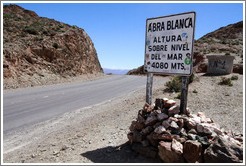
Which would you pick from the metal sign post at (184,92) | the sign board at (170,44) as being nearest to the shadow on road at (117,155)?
the metal sign post at (184,92)

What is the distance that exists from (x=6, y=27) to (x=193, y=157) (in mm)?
30548

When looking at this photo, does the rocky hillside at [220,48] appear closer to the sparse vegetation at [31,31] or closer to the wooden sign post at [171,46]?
the wooden sign post at [171,46]

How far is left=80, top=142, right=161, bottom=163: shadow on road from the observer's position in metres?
3.76

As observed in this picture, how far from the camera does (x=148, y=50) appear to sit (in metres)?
4.84

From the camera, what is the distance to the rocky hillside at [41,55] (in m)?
19.9

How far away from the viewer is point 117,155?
13.2 ft

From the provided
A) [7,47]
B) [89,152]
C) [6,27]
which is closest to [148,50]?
[89,152]

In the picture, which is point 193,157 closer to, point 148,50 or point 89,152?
point 89,152

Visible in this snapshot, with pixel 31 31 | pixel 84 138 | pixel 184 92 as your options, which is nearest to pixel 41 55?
pixel 31 31

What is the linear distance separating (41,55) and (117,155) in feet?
77.4

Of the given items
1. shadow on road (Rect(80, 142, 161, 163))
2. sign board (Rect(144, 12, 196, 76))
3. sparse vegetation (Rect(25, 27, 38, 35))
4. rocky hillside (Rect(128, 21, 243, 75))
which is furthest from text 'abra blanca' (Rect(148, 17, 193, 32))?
sparse vegetation (Rect(25, 27, 38, 35))

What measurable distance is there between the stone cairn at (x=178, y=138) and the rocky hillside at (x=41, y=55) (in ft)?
53.2

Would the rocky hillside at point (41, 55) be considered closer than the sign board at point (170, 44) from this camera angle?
No

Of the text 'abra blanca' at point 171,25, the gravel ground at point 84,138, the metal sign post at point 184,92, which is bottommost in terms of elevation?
the gravel ground at point 84,138
